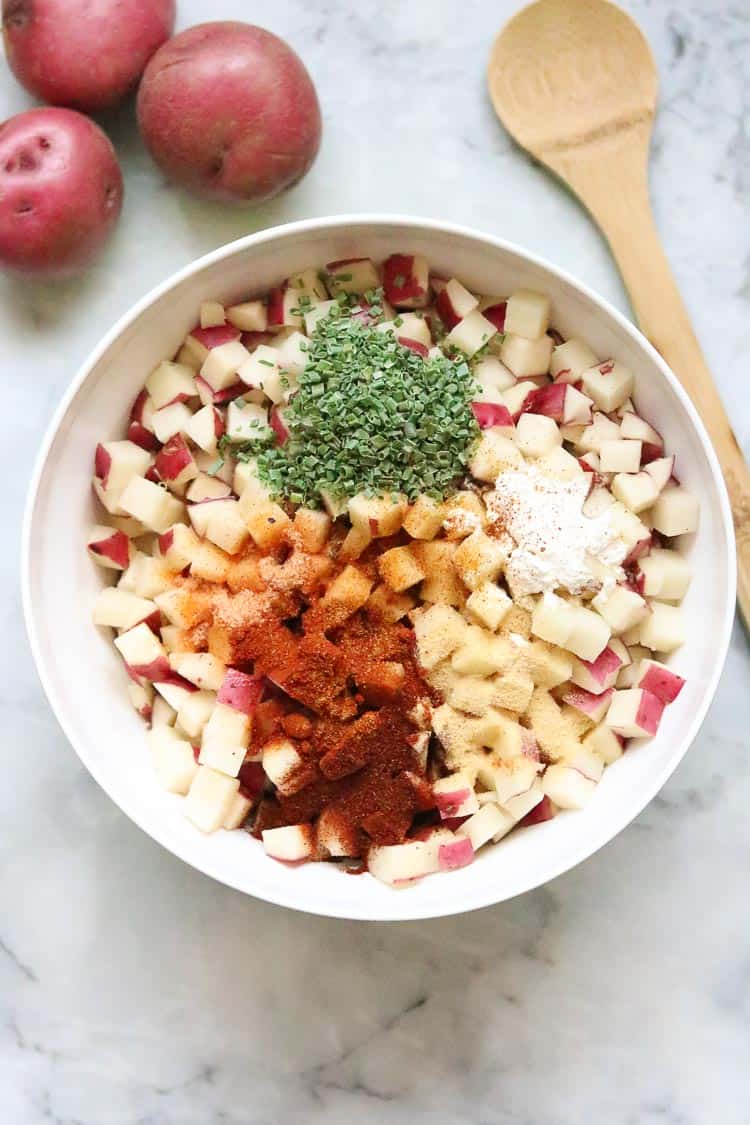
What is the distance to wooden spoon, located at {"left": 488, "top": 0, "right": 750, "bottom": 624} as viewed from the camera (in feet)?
5.05

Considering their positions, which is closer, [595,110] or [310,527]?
[310,527]

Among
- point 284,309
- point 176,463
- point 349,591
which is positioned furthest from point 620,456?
point 176,463

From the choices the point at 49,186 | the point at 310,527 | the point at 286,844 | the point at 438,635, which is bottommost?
the point at 286,844

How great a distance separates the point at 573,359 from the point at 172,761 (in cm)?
80

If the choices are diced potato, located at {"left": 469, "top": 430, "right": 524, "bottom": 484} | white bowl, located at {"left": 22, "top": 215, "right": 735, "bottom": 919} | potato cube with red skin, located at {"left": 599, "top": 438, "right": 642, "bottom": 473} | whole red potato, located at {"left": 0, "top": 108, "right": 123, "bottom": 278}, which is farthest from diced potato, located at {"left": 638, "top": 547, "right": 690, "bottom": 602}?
whole red potato, located at {"left": 0, "top": 108, "right": 123, "bottom": 278}

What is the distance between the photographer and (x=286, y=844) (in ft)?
4.48

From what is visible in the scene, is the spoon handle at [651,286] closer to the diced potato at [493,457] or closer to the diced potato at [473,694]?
the diced potato at [493,457]

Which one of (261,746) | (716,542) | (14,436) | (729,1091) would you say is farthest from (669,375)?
(729,1091)

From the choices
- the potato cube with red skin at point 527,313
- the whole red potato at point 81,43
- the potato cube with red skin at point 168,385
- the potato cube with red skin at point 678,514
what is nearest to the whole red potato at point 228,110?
the whole red potato at point 81,43

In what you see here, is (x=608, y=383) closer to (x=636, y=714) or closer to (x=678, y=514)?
(x=678, y=514)

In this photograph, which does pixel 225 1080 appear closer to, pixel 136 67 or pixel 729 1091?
pixel 729 1091

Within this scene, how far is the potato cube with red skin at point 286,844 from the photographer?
53.7 inches

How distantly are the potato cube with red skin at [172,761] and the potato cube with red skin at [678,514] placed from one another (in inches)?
28.9

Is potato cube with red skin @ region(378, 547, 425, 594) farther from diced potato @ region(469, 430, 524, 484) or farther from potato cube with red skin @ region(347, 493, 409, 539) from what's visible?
diced potato @ region(469, 430, 524, 484)
